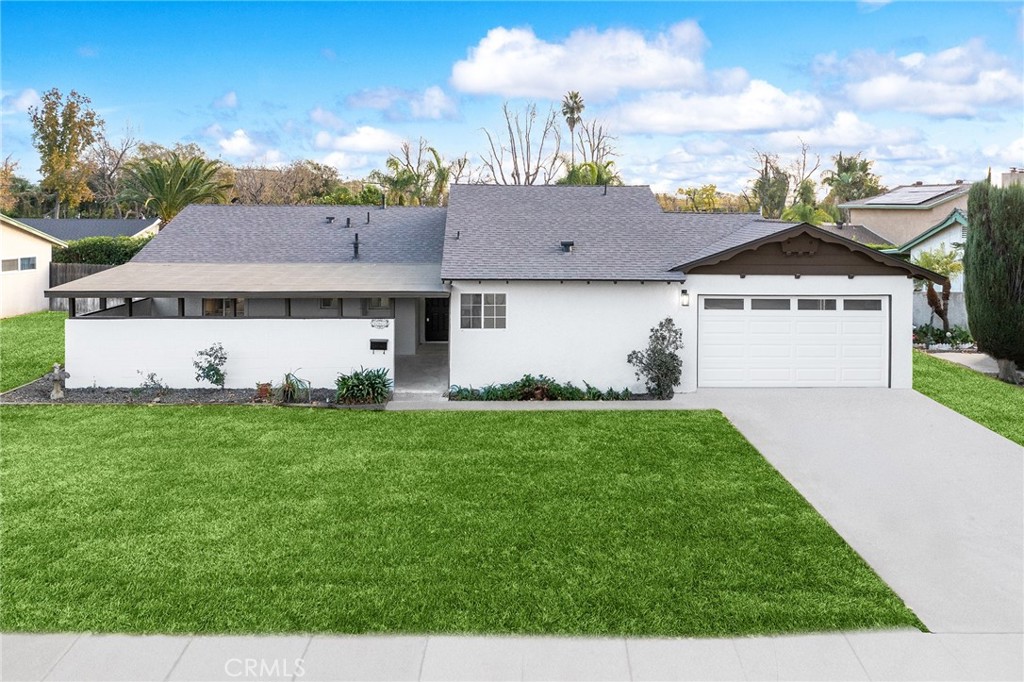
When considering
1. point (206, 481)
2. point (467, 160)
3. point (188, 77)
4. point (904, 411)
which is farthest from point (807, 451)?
point (188, 77)

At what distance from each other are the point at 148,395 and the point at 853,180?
64.0m

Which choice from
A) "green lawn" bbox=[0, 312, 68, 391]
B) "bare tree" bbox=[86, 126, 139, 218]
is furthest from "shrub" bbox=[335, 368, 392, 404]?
"bare tree" bbox=[86, 126, 139, 218]

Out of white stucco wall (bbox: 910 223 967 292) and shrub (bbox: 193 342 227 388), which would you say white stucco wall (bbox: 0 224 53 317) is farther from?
white stucco wall (bbox: 910 223 967 292)

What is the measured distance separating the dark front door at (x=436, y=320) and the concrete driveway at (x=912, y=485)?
883cm

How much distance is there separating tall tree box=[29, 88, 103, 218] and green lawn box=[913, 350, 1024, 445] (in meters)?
63.0

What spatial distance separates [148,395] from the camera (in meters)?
16.3

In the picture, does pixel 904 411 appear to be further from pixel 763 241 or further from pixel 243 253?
pixel 243 253

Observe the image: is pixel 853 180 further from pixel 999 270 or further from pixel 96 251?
pixel 96 251

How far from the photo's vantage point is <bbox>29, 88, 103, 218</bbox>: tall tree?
6247cm

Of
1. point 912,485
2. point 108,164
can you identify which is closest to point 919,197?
point 912,485

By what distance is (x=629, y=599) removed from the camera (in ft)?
23.5

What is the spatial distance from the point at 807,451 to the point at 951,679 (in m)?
6.63

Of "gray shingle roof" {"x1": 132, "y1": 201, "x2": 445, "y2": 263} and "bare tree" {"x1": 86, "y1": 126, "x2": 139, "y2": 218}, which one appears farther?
"bare tree" {"x1": 86, "y1": 126, "x2": 139, "y2": 218}

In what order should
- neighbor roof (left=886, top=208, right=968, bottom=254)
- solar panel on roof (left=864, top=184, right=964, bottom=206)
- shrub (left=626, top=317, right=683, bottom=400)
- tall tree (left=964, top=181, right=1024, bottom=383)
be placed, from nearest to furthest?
shrub (left=626, top=317, right=683, bottom=400) → tall tree (left=964, top=181, right=1024, bottom=383) → neighbor roof (left=886, top=208, right=968, bottom=254) → solar panel on roof (left=864, top=184, right=964, bottom=206)
